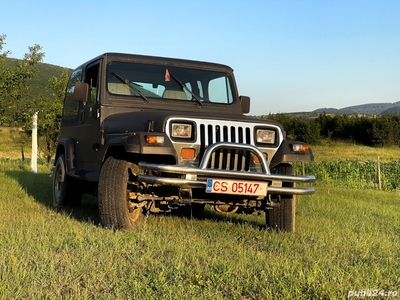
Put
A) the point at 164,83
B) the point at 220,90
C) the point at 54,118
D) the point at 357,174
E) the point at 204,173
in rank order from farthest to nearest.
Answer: the point at 54,118, the point at 357,174, the point at 220,90, the point at 164,83, the point at 204,173

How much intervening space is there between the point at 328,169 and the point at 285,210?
20.3 metres

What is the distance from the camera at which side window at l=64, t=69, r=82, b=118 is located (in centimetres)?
743

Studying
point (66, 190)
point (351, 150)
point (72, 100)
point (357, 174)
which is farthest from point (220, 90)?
point (351, 150)

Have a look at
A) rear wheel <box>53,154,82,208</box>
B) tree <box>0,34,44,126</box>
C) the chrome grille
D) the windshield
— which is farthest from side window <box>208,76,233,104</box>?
tree <box>0,34,44,126</box>

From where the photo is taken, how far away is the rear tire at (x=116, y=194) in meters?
5.14

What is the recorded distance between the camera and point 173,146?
4.96 meters

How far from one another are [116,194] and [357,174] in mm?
20669

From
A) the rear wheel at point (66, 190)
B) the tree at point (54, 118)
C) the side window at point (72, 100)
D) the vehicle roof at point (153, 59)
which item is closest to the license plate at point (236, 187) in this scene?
the vehicle roof at point (153, 59)

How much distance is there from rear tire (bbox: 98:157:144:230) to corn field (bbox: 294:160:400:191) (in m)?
17.9

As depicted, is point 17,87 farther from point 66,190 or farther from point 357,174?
point 357,174

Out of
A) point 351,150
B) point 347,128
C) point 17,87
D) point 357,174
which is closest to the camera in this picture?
point 17,87

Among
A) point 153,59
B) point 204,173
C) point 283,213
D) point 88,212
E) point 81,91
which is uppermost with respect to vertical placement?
point 153,59

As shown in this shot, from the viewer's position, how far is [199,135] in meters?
5.08

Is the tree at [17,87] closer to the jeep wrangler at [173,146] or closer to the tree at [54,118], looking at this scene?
the jeep wrangler at [173,146]
